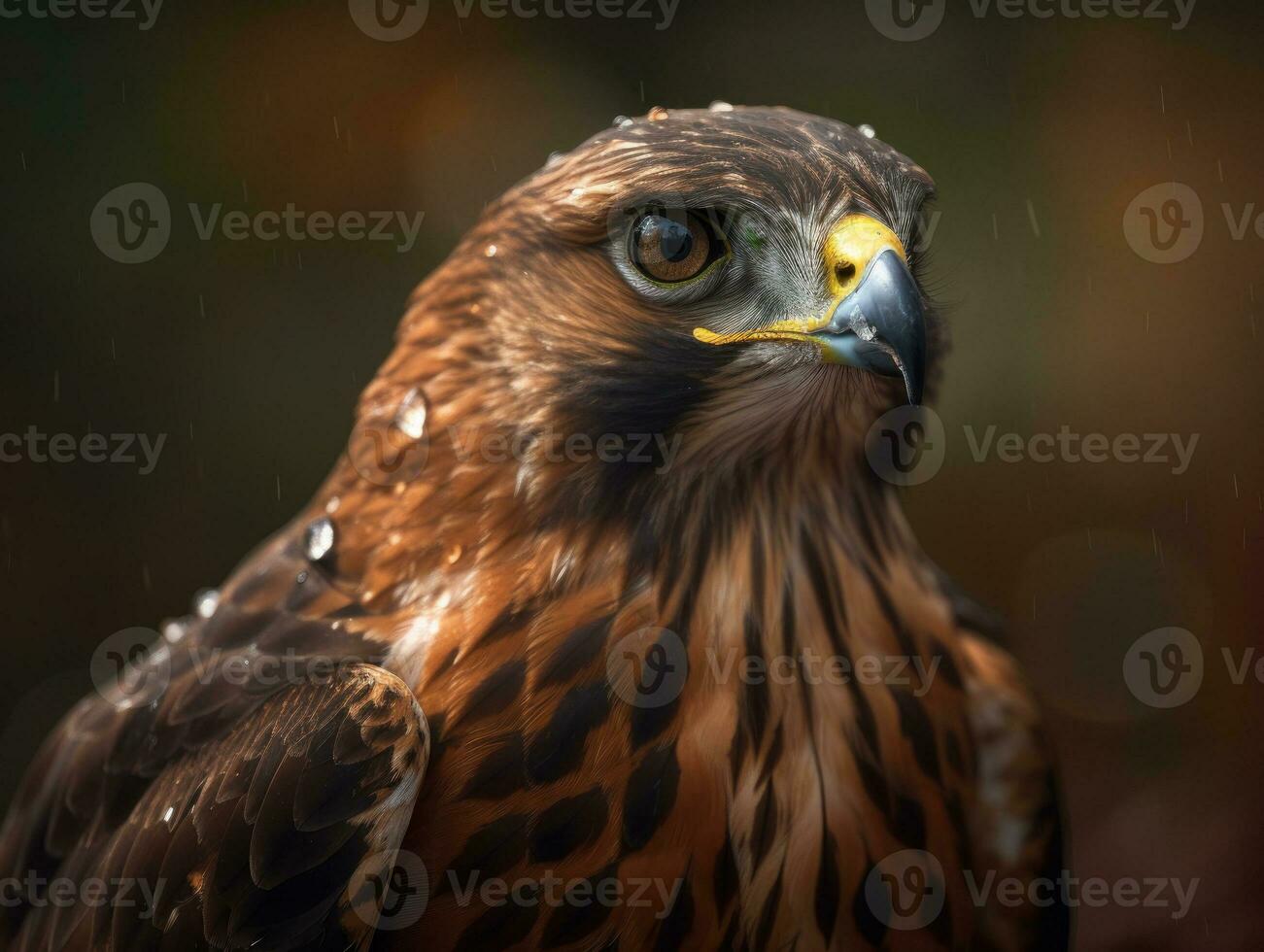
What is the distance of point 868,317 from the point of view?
167 centimetres

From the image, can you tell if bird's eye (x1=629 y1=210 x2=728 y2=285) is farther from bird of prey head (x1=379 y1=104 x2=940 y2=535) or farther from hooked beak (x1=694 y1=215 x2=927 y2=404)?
hooked beak (x1=694 y1=215 x2=927 y2=404)

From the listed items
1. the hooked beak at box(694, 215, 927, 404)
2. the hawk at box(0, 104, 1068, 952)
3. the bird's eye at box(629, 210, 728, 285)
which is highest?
the bird's eye at box(629, 210, 728, 285)

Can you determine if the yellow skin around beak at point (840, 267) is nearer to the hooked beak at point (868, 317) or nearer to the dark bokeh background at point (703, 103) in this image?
the hooked beak at point (868, 317)

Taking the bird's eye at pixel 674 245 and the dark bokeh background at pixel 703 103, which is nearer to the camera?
the bird's eye at pixel 674 245

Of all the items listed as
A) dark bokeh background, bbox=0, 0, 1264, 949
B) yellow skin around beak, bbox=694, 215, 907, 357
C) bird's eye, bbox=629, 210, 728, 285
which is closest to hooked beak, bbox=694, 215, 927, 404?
yellow skin around beak, bbox=694, 215, 907, 357

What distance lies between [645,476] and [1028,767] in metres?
0.84

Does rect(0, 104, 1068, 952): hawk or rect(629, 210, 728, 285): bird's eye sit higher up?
rect(629, 210, 728, 285): bird's eye

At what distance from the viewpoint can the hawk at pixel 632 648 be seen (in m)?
1.73

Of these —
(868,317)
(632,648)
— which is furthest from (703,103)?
(632,648)

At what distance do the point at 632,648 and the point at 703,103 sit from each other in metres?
2.96

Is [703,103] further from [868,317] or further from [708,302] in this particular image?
[868,317]

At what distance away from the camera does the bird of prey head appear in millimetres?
1739

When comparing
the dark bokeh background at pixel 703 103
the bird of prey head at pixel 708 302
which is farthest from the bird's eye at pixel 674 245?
the dark bokeh background at pixel 703 103

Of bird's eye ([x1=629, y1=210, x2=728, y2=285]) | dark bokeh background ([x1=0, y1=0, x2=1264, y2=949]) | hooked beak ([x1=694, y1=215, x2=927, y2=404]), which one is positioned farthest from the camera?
dark bokeh background ([x1=0, y1=0, x2=1264, y2=949])
